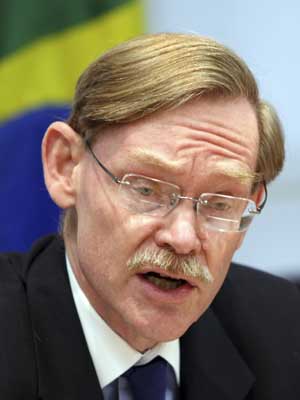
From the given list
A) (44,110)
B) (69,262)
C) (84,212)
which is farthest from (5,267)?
(44,110)

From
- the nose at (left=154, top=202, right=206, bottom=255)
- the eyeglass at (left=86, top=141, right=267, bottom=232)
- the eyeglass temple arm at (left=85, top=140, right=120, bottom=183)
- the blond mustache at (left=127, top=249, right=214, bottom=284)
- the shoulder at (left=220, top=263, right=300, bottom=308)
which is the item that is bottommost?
the shoulder at (left=220, top=263, right=300, bottom=308)

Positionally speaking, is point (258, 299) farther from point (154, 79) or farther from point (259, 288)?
point (154, 79)

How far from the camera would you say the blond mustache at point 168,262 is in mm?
1725

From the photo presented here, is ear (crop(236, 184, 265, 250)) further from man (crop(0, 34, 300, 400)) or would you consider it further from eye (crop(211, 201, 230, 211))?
eye (crop(211, 201, 230, 211))

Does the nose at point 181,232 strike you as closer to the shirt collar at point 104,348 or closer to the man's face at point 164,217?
the man's face at point 164,217

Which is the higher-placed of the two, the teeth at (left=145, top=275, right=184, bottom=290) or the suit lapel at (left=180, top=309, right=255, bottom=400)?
the teeth at (left=145, top=275, right=184, bottom=290)

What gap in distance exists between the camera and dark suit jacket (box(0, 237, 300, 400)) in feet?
5.92

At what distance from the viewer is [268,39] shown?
4.03m

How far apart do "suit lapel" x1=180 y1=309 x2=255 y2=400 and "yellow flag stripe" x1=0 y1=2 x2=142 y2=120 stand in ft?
5.35

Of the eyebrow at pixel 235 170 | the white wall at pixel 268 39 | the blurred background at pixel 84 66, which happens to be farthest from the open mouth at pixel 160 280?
the white wall at pixel 268 39

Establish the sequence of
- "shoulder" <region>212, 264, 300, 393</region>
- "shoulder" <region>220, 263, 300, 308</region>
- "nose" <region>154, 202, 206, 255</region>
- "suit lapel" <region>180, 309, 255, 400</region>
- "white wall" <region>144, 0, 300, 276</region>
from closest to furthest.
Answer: "nose" <region>154, 202, 206, 255</region> → "suit lapel" <region>180, 309, 255, 400</region> → "shoulder" <region>212, 264, 300, 393</region> → "shoulder" <region>220, 263, 300, 308</region> → "white wall" <region>144, 0, 300, 276</region>

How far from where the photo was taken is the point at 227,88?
1.81 metres

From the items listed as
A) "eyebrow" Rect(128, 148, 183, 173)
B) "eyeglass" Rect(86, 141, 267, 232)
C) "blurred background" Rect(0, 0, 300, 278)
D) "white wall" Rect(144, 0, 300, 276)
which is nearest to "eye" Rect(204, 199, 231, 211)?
"eyeglass" Rect(86, 141, 267, 232)

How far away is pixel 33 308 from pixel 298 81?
248cm
